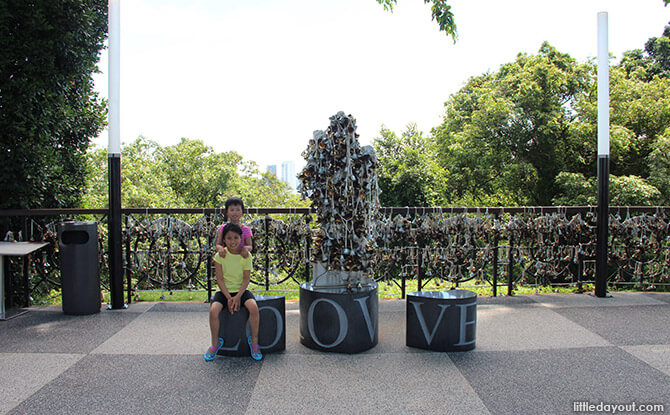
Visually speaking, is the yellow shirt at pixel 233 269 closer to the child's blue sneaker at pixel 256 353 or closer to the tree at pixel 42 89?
the child's blue sneaker at pixel 256 353

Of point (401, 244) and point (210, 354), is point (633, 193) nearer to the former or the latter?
point (401, 244)

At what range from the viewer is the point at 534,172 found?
65.9 ft

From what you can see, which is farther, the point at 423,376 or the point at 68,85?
the point at 68,85

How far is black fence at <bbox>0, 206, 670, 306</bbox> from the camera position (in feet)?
19.0

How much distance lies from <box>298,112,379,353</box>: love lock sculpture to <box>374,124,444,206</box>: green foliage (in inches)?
456

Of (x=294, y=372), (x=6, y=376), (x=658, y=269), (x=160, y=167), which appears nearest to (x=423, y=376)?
(x=294, y=372)

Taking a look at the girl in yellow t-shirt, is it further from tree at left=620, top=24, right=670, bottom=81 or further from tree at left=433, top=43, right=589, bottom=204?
tree at left=620, top=24, right=670, bottom=81

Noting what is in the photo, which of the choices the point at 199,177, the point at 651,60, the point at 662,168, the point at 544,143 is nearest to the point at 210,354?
the point at 662,168

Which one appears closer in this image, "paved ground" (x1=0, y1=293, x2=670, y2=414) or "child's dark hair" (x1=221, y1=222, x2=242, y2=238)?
"paved ground" (x1=0, y1=293, x2=670, y2=414)

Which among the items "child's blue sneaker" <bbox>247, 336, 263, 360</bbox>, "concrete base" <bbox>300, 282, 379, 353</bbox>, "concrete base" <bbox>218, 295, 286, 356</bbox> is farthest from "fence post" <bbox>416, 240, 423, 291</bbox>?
"child's blue sneaker" <bbox>247, 336, 263, 360</bbox>

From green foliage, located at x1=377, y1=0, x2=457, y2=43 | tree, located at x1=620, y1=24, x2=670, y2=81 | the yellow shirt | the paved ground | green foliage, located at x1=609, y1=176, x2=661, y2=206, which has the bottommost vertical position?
the paved ground

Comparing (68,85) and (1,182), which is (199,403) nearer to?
(1,182)

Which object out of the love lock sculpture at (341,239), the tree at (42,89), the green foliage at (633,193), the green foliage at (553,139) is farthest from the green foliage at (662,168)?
the tree at (42,89)

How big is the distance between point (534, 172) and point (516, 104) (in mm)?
3106
